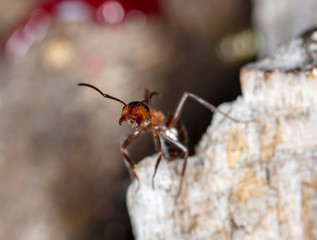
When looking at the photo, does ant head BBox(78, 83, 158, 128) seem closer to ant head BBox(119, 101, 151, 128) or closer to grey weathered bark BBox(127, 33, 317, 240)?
ant head BBox(119, 101, 151, 128)

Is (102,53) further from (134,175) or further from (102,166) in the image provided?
(134,175)

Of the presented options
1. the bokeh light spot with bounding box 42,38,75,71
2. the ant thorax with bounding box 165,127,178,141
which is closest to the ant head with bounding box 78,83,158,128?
the ant thorax with bounding box 165,127,178,141

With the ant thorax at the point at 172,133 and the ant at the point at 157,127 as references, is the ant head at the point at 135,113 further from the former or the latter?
the ant thorax at the point at 172,133

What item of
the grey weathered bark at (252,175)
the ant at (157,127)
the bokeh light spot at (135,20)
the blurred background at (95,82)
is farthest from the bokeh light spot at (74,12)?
the grey weathered bark at (252,175)

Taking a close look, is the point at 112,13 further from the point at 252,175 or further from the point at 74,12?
the point at 252,175

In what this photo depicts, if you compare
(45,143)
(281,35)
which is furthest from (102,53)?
(281,35)

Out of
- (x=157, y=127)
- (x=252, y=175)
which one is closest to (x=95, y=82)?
(x=157, y=127)

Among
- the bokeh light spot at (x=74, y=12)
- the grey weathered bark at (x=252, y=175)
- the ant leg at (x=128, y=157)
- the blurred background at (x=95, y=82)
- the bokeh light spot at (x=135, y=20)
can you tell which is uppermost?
the bokeh light spot at (x=74, y=12)
